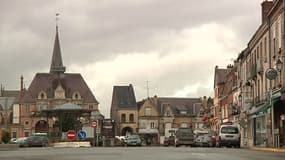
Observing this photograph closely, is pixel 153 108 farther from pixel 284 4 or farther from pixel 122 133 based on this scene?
pixel 284 4

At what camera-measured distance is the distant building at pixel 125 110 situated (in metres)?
147

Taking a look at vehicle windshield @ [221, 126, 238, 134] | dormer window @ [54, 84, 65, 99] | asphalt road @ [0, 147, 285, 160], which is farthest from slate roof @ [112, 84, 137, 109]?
asphalt road @ [0, 147, 285, 160]

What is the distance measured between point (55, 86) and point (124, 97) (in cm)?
1662

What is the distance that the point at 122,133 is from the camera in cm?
14600

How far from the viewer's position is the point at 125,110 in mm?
148750

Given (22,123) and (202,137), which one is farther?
(22,123)

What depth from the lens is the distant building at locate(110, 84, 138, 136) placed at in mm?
147000

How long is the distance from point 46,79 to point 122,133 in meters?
24.2

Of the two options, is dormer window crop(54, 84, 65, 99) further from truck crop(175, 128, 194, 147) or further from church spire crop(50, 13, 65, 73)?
truck crop(175, 128, 194, 147)

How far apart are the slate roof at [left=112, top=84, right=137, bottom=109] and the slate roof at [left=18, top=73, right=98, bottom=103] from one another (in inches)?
237

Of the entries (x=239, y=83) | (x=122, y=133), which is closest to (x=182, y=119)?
(x=122, y=133)

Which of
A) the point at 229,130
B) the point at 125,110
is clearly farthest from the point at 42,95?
the point at 229,130

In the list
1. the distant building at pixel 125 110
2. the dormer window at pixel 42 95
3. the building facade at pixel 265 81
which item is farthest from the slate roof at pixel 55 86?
the building facade at pixel 265 81

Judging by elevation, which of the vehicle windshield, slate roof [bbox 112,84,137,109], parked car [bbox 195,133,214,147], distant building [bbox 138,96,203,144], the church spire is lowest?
parked car [bbox 195,133,214,147]
